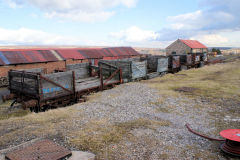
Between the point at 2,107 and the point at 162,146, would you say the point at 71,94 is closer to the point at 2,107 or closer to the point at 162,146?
the point at 2,107

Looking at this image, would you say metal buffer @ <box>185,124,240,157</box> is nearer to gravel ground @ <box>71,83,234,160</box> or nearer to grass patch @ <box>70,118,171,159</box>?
gravel ground @ <box>71,83,234,160</box>

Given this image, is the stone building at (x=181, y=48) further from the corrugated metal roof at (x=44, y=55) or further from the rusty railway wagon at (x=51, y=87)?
the rusty railway wagon at (x=51, y=87)

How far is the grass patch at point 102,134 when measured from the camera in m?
6.31

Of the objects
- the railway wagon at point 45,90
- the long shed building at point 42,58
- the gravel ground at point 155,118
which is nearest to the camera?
the gravel ground at point 155,118

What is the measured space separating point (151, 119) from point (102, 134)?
9.21ft

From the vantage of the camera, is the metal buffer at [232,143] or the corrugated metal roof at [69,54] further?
the corrugated metal roof at [69,54]

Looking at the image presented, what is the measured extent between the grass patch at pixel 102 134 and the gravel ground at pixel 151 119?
0.21 m

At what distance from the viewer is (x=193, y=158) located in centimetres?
574

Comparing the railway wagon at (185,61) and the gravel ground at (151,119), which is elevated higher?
the railway wagon at (185,61)

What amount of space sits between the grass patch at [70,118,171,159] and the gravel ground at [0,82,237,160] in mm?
208

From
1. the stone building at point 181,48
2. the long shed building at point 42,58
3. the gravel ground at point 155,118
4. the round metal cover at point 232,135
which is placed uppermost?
the stone building at point 181,48

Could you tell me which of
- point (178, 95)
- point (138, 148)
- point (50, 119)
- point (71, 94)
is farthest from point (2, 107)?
point (178, 95)

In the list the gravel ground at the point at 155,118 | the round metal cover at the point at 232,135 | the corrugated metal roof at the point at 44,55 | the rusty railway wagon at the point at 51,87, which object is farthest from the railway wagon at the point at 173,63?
the round metal cover at the point at 232,135

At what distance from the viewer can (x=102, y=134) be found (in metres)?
7.20
